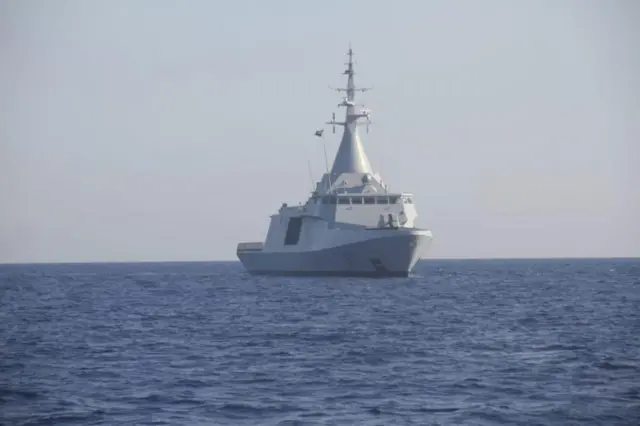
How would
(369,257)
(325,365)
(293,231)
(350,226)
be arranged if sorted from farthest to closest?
1. (293,231)
2. (350,226)
3. (369,257)
4. (325,365)

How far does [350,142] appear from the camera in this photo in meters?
87.1

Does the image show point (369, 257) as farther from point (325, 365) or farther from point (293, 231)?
point (325, 365)

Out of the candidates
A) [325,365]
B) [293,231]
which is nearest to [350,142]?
[293,231]

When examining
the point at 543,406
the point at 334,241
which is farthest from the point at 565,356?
the point at 334,241

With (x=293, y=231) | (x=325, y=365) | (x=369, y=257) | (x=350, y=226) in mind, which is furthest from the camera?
(x=293, y=231)

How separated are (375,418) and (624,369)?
9.51 meters

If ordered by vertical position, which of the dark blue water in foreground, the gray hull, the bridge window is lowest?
the dark blue water in foreground

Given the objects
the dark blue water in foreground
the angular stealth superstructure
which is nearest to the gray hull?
the angular stealth superstructure

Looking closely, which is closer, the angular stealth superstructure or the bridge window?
the angular stealth superstructure

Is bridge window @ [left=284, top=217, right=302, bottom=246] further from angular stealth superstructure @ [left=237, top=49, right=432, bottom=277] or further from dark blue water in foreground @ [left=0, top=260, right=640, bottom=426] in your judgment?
dark blue water in foreground @ [left=0, top=260, right=640, bottom=426]

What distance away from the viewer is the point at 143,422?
22375 mm

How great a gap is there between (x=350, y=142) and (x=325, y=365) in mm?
57565

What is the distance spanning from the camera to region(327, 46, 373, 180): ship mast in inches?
3383

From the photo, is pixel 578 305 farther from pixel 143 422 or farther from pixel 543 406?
pixel 143 422
